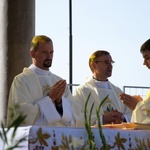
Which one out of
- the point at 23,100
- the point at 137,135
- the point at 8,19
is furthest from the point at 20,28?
the point at 137,135

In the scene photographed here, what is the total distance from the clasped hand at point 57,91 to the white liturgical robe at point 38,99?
0.27ft

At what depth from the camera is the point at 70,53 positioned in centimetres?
1688

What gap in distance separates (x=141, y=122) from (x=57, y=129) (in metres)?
1.50

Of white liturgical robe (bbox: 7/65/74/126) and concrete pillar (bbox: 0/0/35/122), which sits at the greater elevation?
concrete pillar (bbox: 0/0/35/122)

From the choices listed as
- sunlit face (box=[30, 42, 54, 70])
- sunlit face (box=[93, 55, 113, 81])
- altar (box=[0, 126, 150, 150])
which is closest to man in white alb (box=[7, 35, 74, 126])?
sunlit face (box=[30, 42, 54, 70])

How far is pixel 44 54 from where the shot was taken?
268 inches

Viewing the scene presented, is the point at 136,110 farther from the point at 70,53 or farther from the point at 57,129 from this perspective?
the point at 70,53

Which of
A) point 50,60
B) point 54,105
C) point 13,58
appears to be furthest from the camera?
point 13,58

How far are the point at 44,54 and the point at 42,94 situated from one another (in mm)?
559

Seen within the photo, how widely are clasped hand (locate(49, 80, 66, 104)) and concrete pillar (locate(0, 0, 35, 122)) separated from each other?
2.48 metres

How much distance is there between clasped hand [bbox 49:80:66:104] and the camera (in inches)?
241

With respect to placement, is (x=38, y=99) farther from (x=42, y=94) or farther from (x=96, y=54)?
(x=96, y=54)

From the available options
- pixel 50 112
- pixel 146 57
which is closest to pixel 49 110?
pixel 50 112

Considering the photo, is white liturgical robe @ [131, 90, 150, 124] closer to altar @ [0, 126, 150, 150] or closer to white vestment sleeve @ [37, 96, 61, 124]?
altar @ [0, 126, 150, 150]
